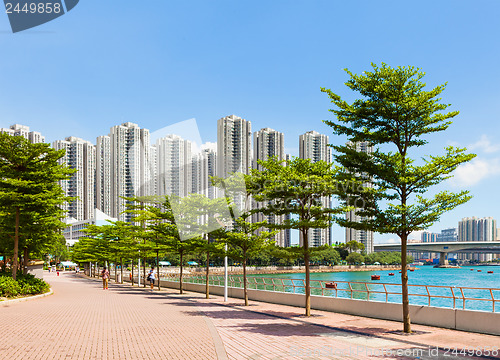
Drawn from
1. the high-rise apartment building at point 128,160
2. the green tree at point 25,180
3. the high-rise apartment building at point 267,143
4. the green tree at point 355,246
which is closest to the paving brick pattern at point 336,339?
the green tree at point 25,180

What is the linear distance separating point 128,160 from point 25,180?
3644 inches

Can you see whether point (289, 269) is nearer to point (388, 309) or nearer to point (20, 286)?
point (20, 286)

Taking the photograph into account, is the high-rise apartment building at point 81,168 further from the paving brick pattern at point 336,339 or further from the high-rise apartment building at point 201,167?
the paving brick pattern at point 336,339

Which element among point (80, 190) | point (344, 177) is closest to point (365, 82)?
point (344, 177)

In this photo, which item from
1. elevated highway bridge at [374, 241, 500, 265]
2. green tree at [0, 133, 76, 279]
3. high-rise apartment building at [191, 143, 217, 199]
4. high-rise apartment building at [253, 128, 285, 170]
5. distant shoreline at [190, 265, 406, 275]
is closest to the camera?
green tree at [0, 133, 76, 279]

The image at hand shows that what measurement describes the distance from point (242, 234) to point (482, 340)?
40.7ft

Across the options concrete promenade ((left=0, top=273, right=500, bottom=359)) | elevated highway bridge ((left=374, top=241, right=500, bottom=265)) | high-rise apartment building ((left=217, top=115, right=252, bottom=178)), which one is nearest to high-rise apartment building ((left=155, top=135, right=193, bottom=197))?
high-rise apartment building ((left=217, top=115, right=252, bottom=178))

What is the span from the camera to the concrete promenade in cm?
1007

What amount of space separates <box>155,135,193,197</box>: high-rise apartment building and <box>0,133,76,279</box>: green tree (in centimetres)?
4598

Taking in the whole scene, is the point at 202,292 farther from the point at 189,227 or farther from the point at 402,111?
the point at 402,111

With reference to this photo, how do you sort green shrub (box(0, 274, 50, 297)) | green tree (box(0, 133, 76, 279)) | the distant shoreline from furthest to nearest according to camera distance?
1. the distant shoreline
2. green tree (box(0, 133, 76, 279))
3. green shrub (box(0, 274, 50, 297))

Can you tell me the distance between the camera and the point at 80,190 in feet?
502

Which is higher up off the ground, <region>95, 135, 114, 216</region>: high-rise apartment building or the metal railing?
<region>95, 135, 114, 216</region>: high-rise apartment building

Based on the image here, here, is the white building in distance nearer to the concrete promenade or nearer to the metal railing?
the metal railing
